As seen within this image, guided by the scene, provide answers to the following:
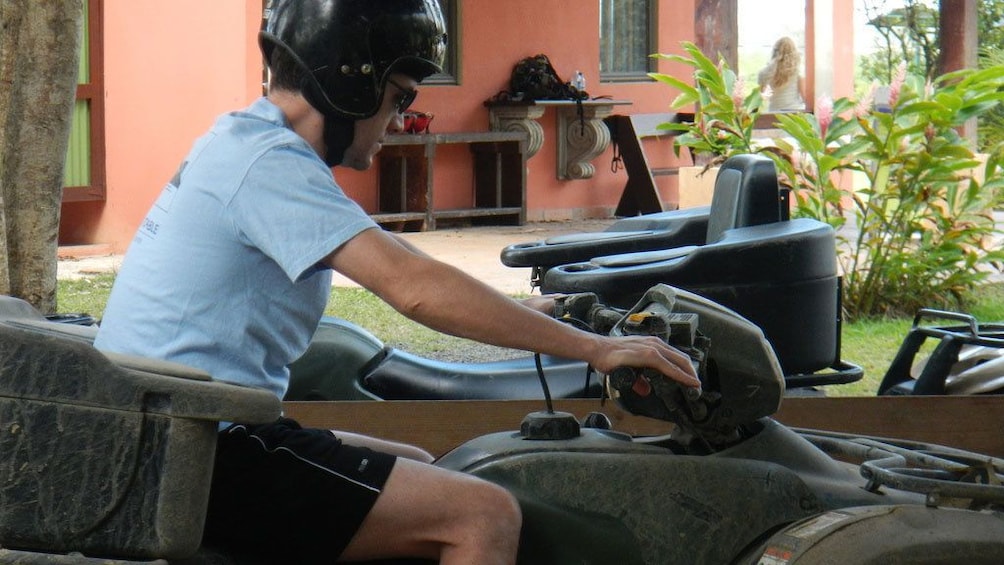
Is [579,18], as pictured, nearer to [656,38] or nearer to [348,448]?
[656,38]

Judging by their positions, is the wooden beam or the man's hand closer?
the man's hand

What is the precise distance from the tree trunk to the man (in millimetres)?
3349

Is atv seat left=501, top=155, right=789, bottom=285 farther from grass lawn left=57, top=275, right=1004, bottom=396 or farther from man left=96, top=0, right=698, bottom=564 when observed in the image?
grass lawn left=57, top=275, right=1004, bottom=396

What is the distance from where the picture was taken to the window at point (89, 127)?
1170 cm

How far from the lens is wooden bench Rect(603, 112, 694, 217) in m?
15.8

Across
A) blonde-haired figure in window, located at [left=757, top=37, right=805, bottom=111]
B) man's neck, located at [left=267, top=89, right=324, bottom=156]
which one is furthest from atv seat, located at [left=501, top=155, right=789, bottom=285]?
blonde-haired figure in window, located at [left=757, top=37, right=805, bottom=111]

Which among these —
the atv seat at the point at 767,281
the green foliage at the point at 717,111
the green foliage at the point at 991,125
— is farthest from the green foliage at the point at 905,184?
the green foliage at the point at 991,125

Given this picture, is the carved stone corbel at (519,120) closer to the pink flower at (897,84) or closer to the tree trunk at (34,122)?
the pink flower at (897,84)

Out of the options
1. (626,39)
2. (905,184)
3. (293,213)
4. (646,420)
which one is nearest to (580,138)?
(626,39)

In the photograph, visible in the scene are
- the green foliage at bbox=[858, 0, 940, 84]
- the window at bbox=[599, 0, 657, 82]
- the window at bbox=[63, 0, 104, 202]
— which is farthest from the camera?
the green foliage at bbox=[858, 0, 940, 84]

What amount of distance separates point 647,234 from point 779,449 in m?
2.16

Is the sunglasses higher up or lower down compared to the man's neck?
higher up

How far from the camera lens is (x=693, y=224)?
4.86m

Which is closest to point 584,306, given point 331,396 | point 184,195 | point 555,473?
point 555,473
